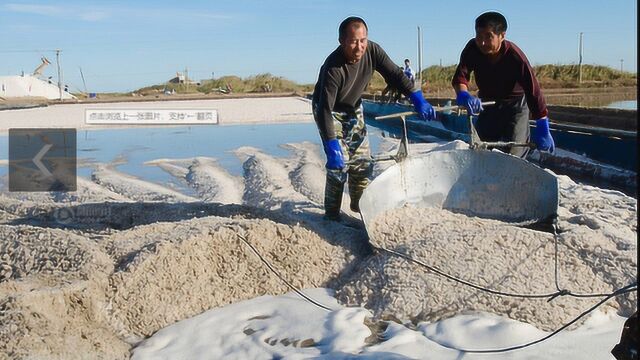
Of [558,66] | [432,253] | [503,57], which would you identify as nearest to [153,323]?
[432,253]

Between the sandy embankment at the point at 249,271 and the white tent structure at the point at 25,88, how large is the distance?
42.6 meters

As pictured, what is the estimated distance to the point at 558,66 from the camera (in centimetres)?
3434

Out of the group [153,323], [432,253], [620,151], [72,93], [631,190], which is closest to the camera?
[153,323]

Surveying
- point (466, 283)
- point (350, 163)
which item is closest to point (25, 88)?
point (350, 163)

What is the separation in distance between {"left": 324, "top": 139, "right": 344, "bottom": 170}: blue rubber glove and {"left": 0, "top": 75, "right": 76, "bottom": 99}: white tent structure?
42617 mm

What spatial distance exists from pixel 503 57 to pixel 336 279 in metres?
1.88

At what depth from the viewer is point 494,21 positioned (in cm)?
429

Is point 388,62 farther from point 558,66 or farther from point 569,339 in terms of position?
point 558,66

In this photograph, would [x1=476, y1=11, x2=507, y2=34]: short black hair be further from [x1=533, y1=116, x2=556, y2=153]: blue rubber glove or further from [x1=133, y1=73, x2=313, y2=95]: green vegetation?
[x1=133, y1=73, x2=313, y2=95]: green vegetation

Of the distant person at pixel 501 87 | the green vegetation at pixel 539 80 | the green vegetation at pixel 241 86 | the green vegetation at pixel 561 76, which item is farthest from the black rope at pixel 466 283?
the green vegetation at pixel 241 86

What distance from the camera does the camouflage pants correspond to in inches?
167

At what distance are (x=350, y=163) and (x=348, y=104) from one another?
0.39 meters

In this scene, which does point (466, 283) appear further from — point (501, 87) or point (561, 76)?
point (561, 76)

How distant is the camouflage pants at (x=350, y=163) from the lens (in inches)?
167
